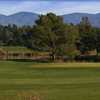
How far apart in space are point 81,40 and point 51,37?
18.4 m

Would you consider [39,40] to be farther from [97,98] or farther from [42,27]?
[97,98]

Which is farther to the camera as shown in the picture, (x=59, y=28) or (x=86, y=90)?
(x=59, y=28)

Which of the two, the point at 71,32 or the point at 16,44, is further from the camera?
the point at 16,44

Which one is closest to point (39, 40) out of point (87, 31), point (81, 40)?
point (81, 40)

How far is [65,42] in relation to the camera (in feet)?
283

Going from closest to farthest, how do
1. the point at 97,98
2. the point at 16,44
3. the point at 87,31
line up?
the point at 97,98 < the point at 87,31 < the point at 16,44

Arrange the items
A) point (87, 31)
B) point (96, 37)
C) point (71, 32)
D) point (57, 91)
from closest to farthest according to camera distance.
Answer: point (57, 91)
point (71, 32)
point (96, 37)
point (87, 31)

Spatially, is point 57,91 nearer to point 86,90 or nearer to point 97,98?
point 86,90

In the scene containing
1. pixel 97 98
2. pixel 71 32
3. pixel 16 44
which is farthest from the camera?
pixel 16 44

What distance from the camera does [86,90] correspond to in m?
25.3

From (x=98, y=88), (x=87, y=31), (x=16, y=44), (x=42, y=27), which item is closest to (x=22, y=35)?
(x=16, y=44)

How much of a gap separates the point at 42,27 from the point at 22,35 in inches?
2803

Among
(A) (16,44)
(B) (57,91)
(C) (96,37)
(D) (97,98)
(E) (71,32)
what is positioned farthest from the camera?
(A) (16,44)

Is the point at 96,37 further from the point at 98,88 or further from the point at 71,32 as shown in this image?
the point at 98,88
